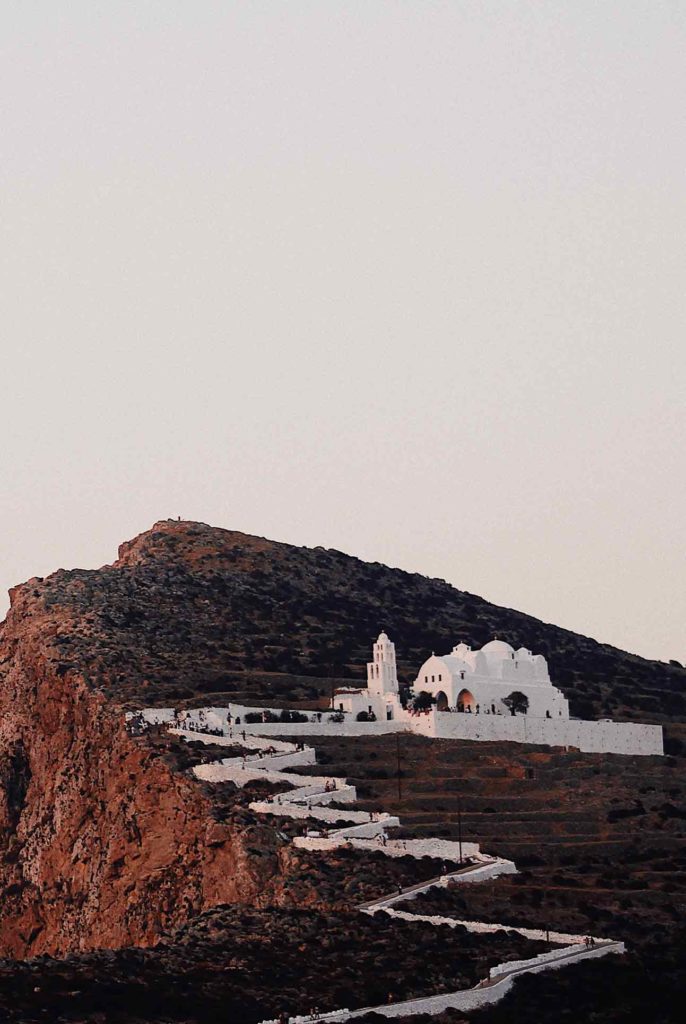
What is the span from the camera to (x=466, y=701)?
4343 inches

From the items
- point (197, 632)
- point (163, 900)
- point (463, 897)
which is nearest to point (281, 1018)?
point (463, 897)

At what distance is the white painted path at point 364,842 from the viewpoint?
68938 mm

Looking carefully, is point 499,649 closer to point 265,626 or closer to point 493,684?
point 493,684

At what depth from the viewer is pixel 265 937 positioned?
75250mm

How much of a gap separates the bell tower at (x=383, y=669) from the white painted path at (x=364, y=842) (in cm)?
777

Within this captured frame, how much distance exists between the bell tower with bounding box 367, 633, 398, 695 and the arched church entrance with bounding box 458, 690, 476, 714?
3167 mm

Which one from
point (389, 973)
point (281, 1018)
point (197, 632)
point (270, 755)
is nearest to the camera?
point (281, 1018)

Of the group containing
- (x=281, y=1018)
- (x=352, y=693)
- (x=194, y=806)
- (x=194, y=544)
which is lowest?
(x=281, y=1018)

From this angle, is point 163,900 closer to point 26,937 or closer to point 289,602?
point 26,937

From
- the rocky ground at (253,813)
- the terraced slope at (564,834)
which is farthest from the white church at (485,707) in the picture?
the rocky ground at (253,813)

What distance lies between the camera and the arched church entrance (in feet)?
360

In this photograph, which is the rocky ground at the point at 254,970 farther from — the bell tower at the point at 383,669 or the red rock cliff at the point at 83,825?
the bell tower at the point at 383,669

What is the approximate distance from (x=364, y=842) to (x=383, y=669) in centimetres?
2330

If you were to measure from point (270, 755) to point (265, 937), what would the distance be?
23387mm
